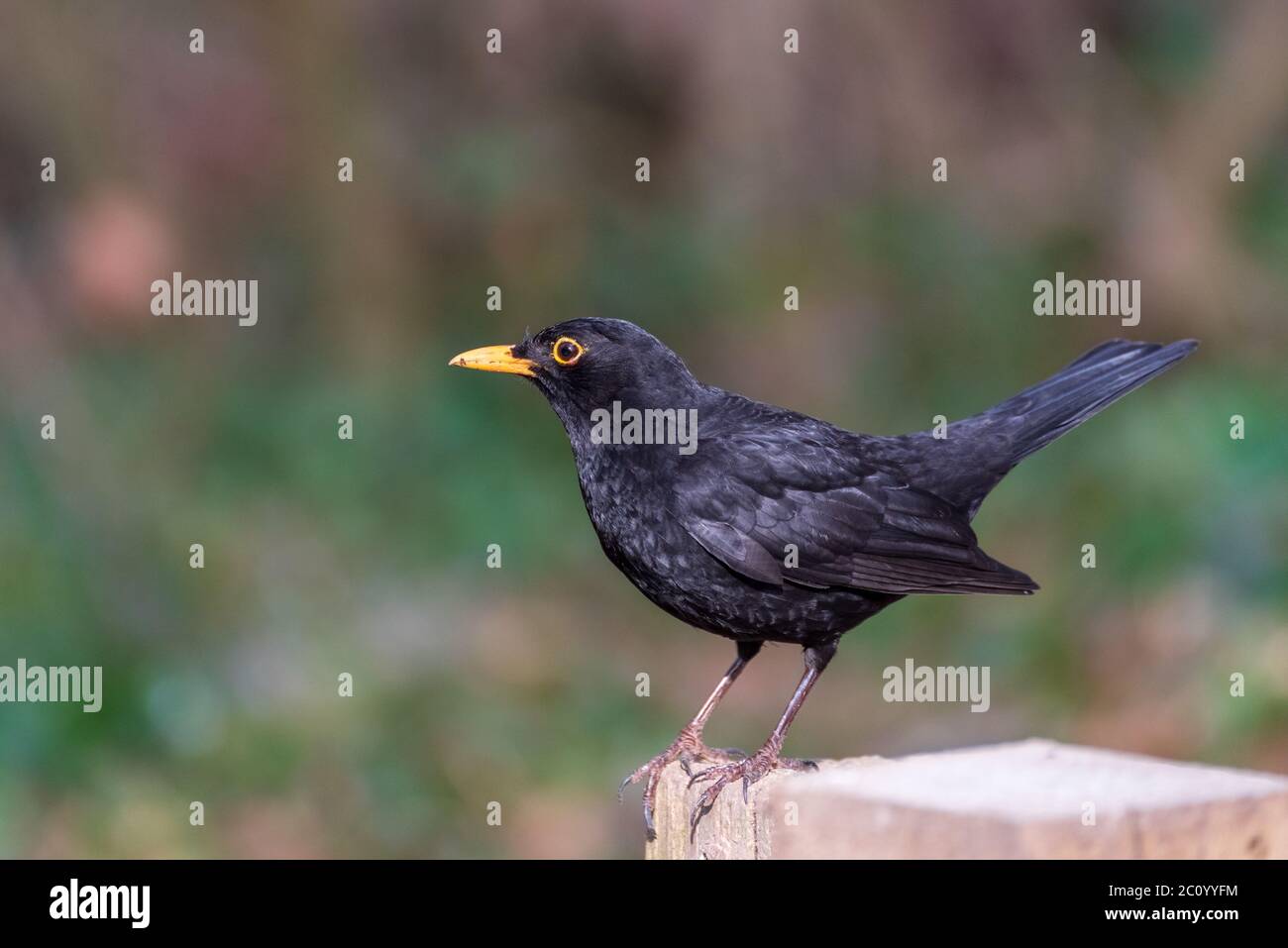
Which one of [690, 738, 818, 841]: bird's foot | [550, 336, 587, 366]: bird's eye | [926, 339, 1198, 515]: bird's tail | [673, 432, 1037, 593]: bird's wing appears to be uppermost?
[550, 336, 587, 366]: bird's eye

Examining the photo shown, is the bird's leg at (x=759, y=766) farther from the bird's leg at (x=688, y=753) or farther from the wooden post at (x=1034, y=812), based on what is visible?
the wooden post at (x=1034, y=812)

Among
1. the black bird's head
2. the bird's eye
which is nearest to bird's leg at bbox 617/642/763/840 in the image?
the black bird's head

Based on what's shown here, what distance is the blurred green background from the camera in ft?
24.4

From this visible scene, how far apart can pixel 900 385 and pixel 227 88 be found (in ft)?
21.9

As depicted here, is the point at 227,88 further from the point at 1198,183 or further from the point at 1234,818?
the point at 1234,818

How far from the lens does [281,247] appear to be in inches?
458

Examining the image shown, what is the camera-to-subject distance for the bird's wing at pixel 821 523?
4.06 meters

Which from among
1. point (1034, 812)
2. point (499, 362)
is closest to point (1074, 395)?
point (499, 362)

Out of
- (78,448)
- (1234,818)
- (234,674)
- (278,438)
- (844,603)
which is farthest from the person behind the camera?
(278,438)

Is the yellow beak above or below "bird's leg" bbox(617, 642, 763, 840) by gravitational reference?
above

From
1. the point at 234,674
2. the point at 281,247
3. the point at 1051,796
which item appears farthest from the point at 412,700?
the point at 1051,796

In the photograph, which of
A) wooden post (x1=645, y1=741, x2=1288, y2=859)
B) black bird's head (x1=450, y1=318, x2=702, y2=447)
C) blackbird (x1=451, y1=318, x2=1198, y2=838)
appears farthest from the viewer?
black bird's head (x1=450, y1=318, x2=702, y2=447)

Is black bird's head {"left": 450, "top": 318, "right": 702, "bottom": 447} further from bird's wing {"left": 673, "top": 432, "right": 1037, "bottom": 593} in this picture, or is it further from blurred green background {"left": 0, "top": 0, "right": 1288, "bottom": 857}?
blurred green background {"left": 0, "top": 0, "right": 1288, "bottom": 857}

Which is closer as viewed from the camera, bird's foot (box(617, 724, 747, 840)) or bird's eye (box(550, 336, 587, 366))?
bird's foot (box(617, 724, 747, 840))
